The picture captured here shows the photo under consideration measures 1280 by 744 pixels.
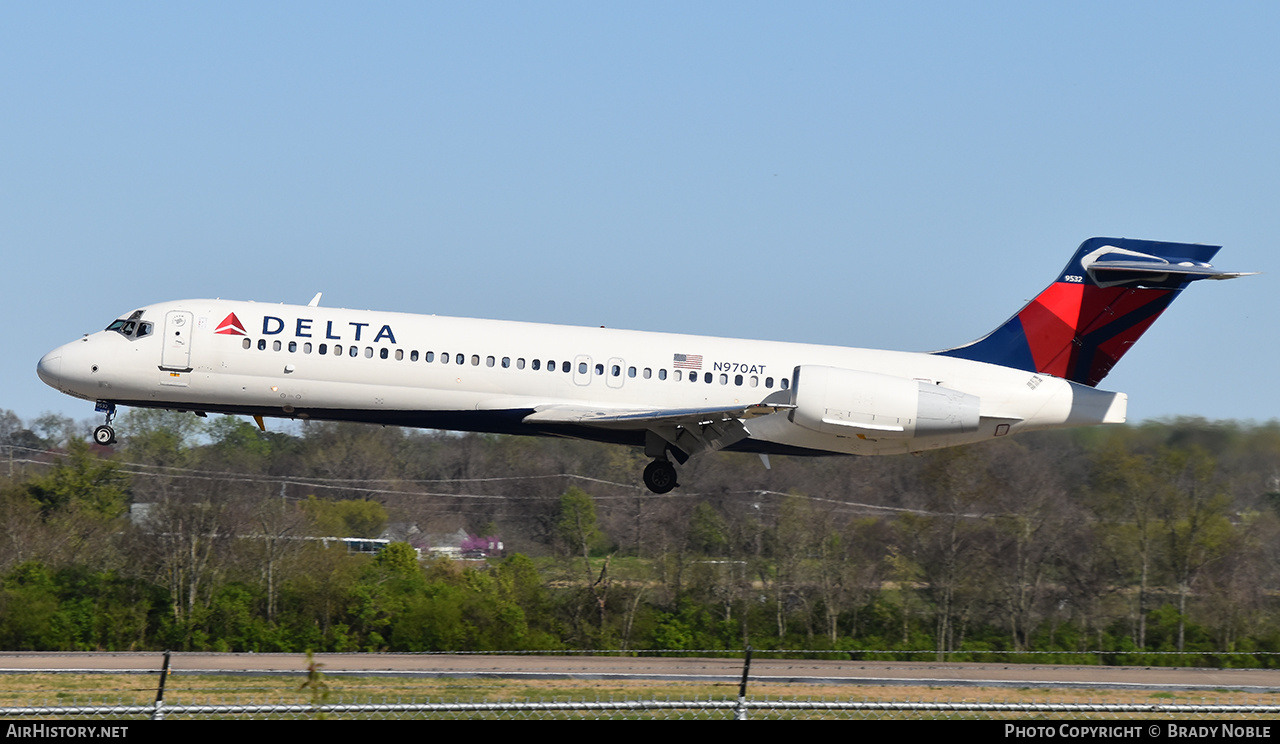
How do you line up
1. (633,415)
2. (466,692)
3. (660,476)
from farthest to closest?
(660,476) < (633,415) < (466,692)

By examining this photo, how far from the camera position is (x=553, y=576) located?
4634 centimetres

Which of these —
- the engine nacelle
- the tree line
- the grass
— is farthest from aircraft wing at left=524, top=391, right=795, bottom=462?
the tree line

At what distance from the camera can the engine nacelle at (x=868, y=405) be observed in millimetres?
25906

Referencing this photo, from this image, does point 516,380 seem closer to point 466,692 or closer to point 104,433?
point 466,692

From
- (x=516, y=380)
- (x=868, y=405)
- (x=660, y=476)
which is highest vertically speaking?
(x=516, y=380)

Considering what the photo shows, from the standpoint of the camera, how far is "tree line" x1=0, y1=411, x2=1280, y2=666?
1654 inches

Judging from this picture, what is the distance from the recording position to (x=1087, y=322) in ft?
97.5

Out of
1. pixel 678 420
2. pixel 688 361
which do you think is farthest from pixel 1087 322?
pixel 678 420

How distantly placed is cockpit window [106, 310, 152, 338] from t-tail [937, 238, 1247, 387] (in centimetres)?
1751

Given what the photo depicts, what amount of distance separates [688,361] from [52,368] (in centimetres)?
1349

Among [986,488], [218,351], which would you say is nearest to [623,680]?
[218,351]

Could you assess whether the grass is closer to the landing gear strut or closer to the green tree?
the landing gear strut
